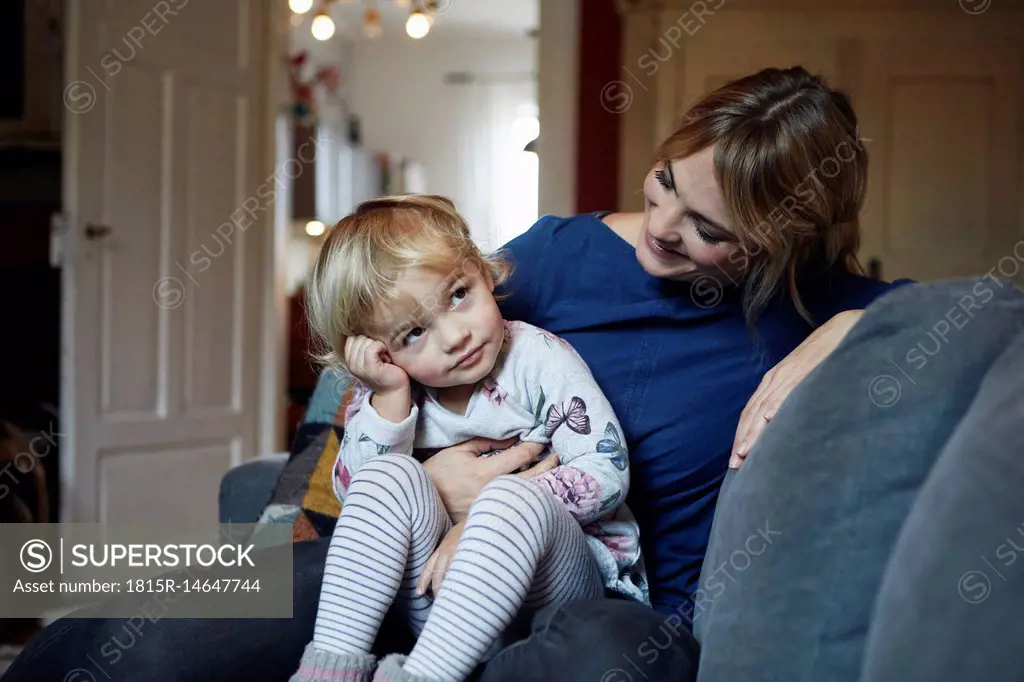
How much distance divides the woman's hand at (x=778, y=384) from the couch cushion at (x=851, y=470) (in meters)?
0.13

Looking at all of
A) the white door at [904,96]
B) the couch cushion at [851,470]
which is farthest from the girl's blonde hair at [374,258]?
the white door at [904,96]

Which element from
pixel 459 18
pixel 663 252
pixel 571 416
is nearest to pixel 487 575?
pixel 571 416

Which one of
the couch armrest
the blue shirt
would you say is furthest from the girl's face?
the couch armrest

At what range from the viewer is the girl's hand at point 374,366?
1.14 metres

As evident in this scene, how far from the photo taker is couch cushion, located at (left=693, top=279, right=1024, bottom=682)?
33.6 inches

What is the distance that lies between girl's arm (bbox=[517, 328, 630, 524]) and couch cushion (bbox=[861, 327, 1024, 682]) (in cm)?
37

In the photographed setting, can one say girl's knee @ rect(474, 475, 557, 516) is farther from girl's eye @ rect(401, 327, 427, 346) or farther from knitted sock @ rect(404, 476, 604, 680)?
girl's eye @ rect(401, 327, 427, 346)

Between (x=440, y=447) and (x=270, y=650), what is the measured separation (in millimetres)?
333

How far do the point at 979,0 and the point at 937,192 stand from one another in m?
0.75

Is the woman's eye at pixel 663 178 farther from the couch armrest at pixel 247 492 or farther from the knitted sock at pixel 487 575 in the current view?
the couch armrest at pixel 247 492

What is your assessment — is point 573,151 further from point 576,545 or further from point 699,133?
point 576,545

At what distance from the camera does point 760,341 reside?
131 cm

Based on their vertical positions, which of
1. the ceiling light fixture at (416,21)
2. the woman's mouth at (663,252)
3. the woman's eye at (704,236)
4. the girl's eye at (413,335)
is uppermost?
the ceiling light fixture at (416,21)

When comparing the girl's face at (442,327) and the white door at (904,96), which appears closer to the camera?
the girl's face at (442,327)
